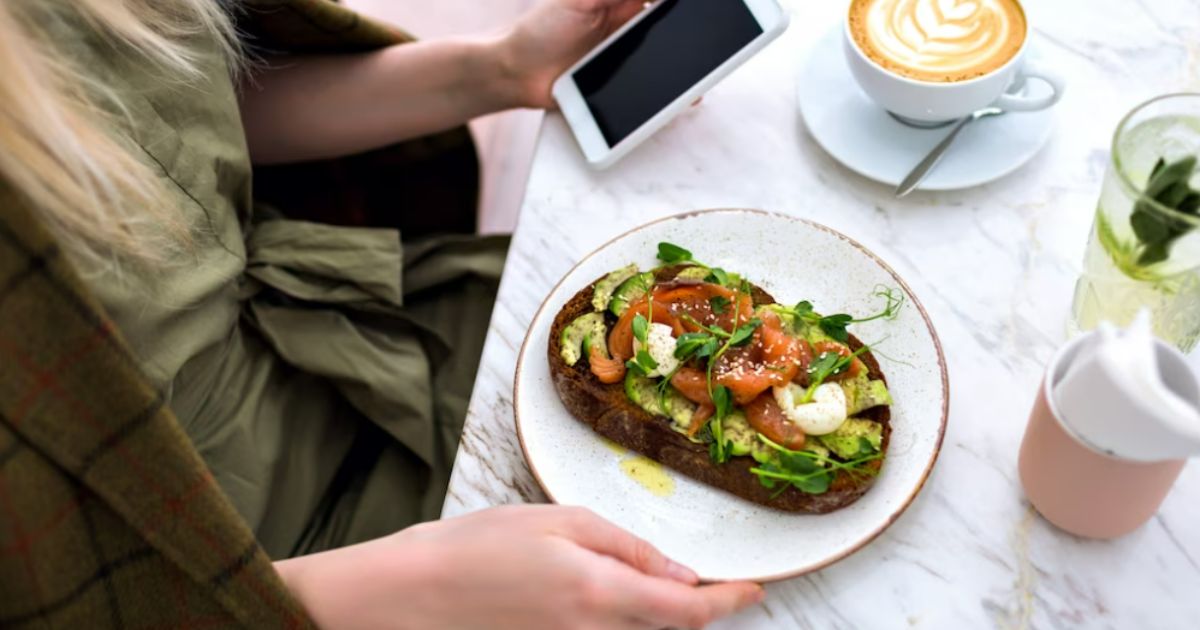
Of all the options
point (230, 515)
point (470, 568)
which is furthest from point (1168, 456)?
Answer: point (230, 515)

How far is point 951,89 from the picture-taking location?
888mm

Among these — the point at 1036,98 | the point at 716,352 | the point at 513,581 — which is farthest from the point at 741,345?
the point at 1036,98

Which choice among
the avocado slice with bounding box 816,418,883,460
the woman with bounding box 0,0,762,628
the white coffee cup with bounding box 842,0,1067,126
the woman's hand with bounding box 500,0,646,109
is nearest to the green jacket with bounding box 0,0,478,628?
the woman with bounding box 0,0,762,628

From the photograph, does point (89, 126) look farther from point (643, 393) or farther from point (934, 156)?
point (934, 156)

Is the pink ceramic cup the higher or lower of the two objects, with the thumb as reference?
lower

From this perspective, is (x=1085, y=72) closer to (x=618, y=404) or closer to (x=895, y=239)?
(x=895, y=239)

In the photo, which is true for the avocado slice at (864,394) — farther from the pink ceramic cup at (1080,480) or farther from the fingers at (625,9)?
the fingers at (625,9)

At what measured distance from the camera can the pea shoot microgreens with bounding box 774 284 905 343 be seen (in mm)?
818

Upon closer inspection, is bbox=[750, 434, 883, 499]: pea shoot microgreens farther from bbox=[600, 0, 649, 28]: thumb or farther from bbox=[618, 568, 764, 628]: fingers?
bbox=[600, 0, 649, 28]: thumb

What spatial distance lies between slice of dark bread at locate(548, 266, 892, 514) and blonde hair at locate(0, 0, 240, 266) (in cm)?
33

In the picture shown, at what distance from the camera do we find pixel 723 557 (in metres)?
0.75

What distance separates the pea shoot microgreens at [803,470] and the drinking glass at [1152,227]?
22 centimetres

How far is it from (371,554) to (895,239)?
1.65 ft

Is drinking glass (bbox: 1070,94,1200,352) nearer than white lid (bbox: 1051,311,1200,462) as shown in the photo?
No
